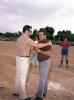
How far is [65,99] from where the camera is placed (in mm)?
Result: 9328

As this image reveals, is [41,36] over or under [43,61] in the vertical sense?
over

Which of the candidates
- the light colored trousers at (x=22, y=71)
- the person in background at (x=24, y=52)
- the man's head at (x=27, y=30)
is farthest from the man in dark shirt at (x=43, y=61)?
the light colored trousers at (x=22, y=71)

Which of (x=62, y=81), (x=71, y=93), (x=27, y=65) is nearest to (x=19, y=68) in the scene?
(x=27, y=65)

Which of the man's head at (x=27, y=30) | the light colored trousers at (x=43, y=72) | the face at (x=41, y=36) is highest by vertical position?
the man's head at (x=27, y=30)

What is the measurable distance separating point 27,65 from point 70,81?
14.0 ft

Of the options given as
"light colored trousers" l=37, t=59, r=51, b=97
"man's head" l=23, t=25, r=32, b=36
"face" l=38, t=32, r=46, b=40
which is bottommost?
"light colored trousers" l=37, t=59, r=51, b=97

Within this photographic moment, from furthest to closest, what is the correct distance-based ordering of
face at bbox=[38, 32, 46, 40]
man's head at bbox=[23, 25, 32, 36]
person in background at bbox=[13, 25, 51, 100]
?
face at bbox=[38, 32, 46, 40], man's head at bbox=[23, 25, 32, 36], person in background at bbox=[13, 25, 51, 100]

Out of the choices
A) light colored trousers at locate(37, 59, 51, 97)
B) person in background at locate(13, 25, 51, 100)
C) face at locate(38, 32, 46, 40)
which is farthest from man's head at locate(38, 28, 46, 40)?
light colored trousers at locate(37, 59, 51, 97)

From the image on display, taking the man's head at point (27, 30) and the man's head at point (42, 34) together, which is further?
the man's head at point (42, 34)

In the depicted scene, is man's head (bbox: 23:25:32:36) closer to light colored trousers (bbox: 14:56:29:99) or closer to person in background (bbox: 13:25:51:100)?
person in background (bbox: 13:25:51:100)

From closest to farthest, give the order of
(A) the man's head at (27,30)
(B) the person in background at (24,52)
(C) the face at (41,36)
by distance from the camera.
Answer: (B) the person in background at (24,52) → (A) the man's head at (27,30) → (C) the face at (41,36)

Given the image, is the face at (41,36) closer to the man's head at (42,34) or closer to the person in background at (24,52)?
the man's head at (42,34)

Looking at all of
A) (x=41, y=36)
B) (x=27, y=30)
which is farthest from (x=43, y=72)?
(x=27, y=30)

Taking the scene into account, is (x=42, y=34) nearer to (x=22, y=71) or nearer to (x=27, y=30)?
(x=27, y=30)
